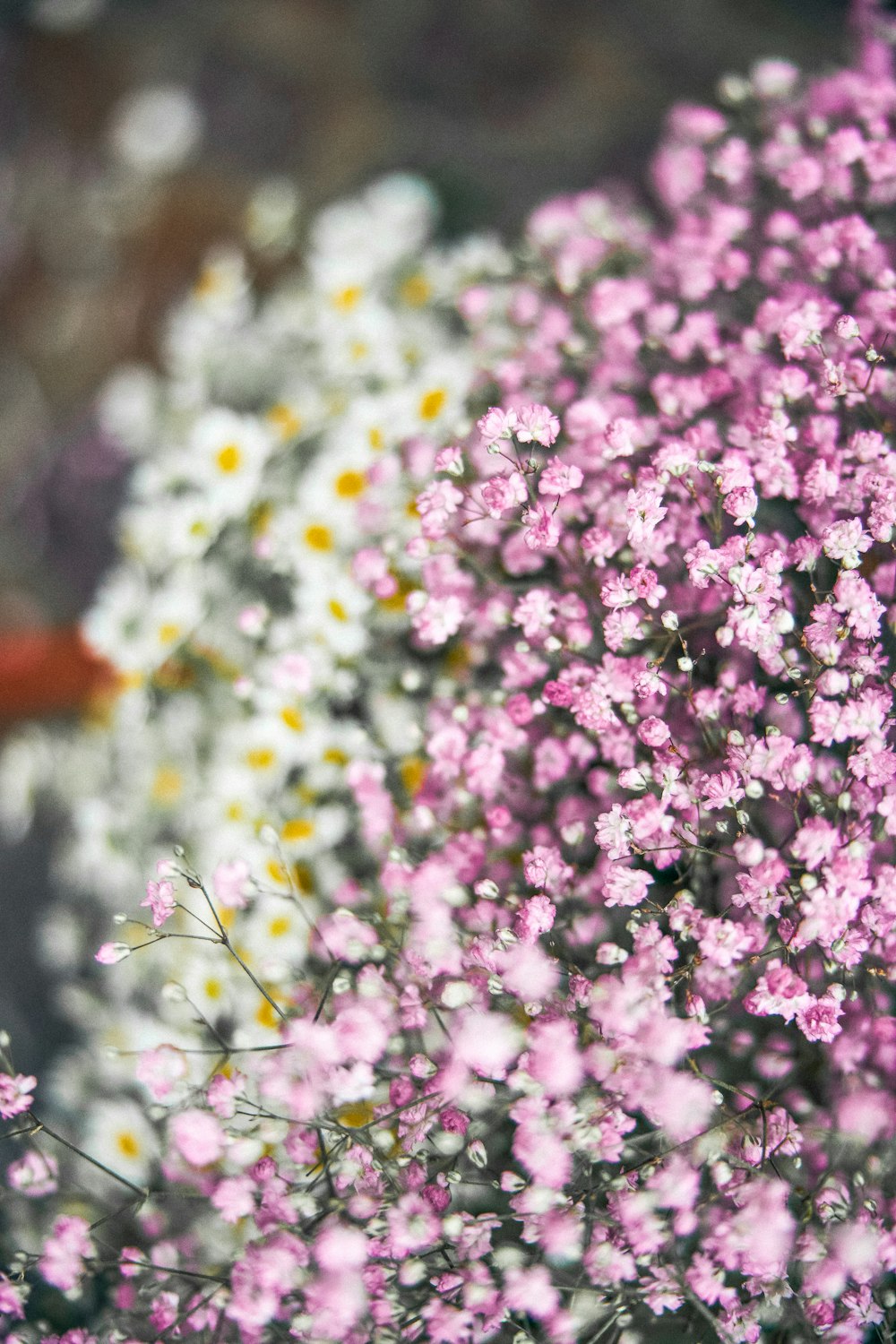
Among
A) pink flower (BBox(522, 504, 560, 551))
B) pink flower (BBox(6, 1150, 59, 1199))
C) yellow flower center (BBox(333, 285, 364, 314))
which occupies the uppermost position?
yellow flower center (BBox(333, 285, 364, 314))

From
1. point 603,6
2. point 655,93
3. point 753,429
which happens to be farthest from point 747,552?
point 603,6

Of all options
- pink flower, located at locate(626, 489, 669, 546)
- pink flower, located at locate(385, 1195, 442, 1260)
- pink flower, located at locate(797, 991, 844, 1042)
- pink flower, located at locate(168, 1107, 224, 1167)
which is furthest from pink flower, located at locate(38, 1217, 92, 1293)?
pink flower, located at locate(626, 489, 669, 546)

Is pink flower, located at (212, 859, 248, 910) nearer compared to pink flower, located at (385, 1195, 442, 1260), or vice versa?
pink flower, located at (385, 1195, 442, 1260)

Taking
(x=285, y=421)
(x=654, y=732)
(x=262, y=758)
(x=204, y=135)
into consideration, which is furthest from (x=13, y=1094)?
(x=204, y=135)

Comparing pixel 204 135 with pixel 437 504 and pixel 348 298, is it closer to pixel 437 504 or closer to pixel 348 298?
pixel 348 298

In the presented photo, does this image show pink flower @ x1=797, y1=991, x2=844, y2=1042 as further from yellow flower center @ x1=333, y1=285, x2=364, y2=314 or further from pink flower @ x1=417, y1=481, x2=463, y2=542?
yellow flower center @ x1=333, y1=285, x2=364, y2=314

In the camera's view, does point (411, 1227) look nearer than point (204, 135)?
Yes

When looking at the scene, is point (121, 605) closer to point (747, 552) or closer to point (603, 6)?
point (747, 552)
